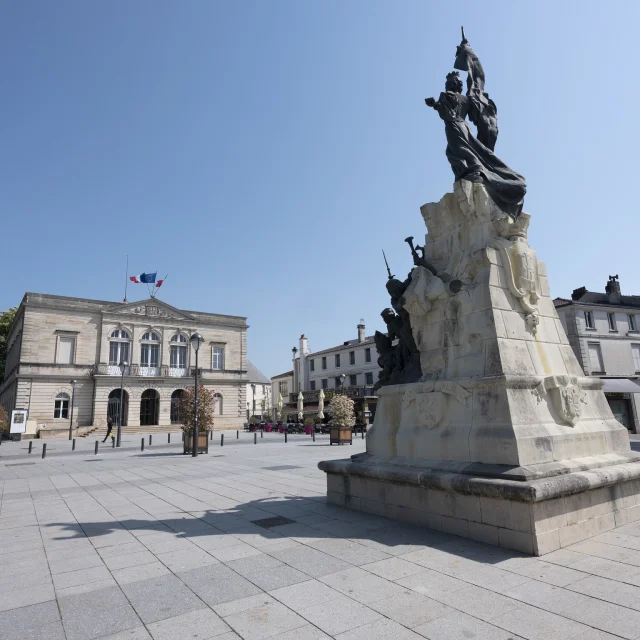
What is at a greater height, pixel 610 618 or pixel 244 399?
pixel 244 399

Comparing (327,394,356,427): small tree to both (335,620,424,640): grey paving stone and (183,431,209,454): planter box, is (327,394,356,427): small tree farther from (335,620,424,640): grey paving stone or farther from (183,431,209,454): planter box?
(335,620,424,640): grey paving stone

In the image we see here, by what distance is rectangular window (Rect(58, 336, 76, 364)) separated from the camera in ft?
133

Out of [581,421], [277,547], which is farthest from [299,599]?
[581,421]

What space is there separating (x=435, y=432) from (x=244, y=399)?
44838mm

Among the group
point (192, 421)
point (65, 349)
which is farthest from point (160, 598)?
point (65, 349)

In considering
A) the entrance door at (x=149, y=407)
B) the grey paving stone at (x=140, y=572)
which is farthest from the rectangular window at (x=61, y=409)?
the grey paving stone at (x=140, y=572)

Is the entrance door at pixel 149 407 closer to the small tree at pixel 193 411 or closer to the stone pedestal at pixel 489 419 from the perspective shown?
the small tree at pixel 193 411

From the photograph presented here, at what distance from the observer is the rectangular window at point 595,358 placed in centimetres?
3253

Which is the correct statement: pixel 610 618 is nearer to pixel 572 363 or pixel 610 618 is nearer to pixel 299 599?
pixel 299 599

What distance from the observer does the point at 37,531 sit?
6.36 meters

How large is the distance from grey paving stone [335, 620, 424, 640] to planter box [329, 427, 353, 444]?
18.5 metres

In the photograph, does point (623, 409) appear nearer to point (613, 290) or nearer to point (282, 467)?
point (613, 290)

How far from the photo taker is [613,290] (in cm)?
3606

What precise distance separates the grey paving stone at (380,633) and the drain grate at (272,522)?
3081 mm
